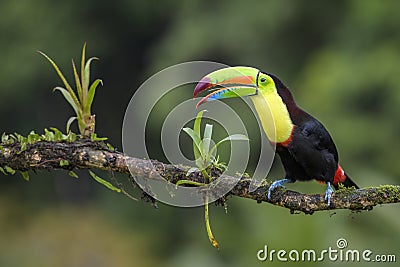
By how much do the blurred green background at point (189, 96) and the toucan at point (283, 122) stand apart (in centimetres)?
188

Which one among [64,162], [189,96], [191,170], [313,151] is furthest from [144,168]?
[189,96]

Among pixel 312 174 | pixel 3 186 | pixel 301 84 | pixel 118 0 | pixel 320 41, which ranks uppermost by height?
pixel 118 0

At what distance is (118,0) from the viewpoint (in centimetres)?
966

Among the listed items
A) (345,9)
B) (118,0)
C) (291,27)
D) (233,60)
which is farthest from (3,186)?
(345,9)

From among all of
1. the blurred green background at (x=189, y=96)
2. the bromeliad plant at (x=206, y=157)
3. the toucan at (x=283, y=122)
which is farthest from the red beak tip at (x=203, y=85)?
the blurred green background at (x=189, y=96)

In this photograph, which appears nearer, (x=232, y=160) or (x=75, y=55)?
(x=232, y=160)

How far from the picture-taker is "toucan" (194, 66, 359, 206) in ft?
7.21

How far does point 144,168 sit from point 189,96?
17.3 feet

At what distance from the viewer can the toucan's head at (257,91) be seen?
2193mm

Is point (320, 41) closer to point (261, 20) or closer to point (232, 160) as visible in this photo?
point (261, 20)

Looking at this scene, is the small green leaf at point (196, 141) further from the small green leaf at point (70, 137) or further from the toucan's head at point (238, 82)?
the small green leaf at point (70, 137)

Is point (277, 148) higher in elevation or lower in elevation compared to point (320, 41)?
lower

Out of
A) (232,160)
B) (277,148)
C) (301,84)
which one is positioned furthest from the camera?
(301,84)

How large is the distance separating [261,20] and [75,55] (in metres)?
2.78
